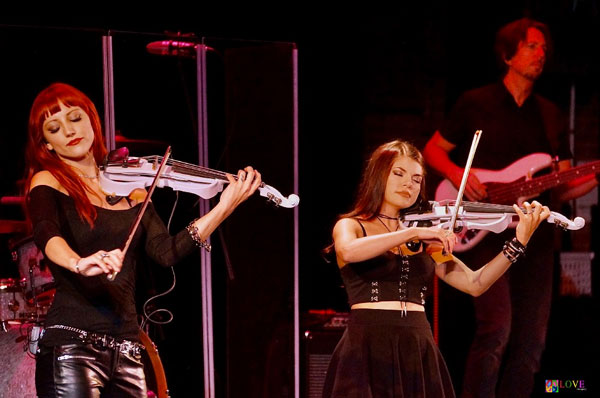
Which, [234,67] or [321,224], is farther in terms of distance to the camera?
[321,224]

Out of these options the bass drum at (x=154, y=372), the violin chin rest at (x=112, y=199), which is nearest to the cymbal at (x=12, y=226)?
the bass drum at (x=154, y=372)

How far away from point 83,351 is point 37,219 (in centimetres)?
46

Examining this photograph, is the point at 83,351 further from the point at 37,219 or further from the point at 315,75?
the point at 315,75

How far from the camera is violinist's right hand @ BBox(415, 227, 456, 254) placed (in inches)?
120

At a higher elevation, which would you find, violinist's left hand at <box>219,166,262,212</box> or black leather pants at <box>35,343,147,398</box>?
violinist's left hand at <box>219,166,262,212</box>

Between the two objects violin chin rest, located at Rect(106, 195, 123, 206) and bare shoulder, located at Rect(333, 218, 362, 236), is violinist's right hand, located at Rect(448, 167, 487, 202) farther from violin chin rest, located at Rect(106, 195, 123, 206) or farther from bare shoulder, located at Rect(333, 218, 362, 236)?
violin chin rest, located at Rect(106, 195, 123, 206)

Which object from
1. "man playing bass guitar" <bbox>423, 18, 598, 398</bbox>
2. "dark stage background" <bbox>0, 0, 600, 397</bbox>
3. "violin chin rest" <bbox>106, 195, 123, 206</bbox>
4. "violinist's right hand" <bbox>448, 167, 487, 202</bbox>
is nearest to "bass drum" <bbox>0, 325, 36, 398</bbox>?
"dark stage background" <bbox>0, 0, 600, 397</bbox>

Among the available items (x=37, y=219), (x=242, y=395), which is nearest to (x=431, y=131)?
(x=242, y=395)

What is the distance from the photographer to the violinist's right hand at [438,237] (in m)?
3.04

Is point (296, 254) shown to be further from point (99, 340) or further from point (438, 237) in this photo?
point (99, 340)

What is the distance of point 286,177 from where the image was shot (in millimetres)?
4203

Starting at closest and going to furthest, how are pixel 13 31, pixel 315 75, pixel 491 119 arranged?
pixel 13 31 → pixel 491 119 → pixel 315 75

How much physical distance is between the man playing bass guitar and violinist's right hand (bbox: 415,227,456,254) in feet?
4.99

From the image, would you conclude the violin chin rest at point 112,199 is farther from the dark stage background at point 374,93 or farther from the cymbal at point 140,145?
the dark stage background at point 374,93
